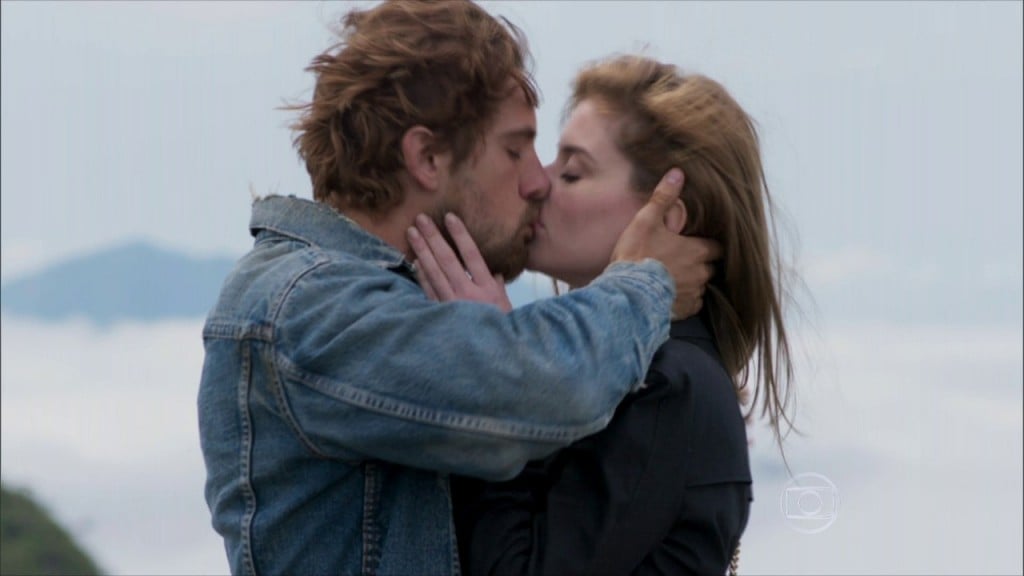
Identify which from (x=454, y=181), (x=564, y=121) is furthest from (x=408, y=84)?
(x=564, y=121)

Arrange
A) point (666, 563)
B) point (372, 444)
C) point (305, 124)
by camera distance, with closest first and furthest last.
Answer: point (372, 444) < point (666, 563) < point (305, 124)

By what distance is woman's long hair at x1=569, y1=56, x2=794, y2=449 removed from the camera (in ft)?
9.92

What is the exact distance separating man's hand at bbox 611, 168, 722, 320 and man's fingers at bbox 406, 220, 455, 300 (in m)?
0.29

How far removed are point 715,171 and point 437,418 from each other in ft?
2.65

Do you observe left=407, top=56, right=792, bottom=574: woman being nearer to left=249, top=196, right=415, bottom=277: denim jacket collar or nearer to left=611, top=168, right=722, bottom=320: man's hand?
left=611, top=168, right=722, bottom=320: man's hand

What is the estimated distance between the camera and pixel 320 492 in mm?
2699

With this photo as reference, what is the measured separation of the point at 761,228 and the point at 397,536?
3.00 feet

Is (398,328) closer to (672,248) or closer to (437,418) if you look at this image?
(437,418)

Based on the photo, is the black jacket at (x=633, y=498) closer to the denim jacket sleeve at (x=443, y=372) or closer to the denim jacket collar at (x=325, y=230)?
the denim jacket sleeve at (x=443, y=372)

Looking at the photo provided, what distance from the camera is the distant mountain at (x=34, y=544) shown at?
7227 mm

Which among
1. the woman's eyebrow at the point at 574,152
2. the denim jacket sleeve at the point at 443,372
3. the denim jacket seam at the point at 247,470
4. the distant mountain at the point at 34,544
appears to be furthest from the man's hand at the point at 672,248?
the distant mountain at the point at 34,544

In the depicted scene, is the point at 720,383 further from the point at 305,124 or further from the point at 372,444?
the point at 305,124

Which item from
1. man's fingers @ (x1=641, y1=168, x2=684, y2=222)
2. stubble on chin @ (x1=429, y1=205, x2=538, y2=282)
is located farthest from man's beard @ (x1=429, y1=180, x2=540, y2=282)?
man's fingers @ (x1=641, y1=168, x2=684, y2=222)

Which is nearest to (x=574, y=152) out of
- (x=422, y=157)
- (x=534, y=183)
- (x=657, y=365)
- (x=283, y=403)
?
(x=534, y=183)
